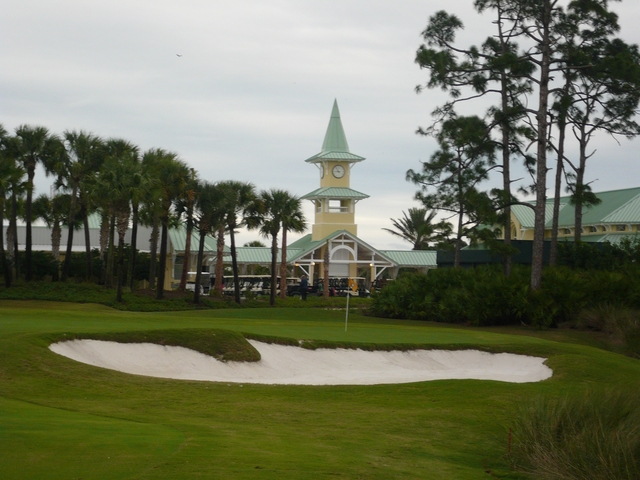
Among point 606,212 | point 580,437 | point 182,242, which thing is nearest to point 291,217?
point 182,242

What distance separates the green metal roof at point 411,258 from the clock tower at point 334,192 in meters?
4.27

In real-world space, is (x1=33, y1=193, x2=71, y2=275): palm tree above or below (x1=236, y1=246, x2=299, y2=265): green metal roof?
above

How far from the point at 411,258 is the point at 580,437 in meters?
69.7

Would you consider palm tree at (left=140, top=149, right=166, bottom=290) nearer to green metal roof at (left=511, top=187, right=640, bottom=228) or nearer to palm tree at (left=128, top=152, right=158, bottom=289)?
palm tree at (left=128, top=152, right=158, bottom=289)

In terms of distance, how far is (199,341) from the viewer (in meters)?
21.5

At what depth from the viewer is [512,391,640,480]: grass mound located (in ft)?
31.4

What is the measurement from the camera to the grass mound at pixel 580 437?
959 centimetres

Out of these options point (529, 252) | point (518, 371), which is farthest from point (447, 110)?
point (518, 371)

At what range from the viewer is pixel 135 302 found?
46844 millimetres

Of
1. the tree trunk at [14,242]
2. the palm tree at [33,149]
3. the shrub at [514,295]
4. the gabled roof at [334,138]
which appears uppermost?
the gabled roof at [334,138]

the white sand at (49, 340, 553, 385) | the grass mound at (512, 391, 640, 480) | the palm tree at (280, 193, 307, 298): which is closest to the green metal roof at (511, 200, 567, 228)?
the palm tree at (280, 193, 307, 298)

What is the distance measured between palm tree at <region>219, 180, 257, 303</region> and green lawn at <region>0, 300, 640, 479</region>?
104ft

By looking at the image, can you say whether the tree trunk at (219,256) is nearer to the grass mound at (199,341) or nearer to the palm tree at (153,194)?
the palm tree at (153,194)

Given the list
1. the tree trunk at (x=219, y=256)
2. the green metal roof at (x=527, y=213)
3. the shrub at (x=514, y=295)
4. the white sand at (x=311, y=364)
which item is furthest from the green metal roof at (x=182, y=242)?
the white sand at (x=311, y=364)
